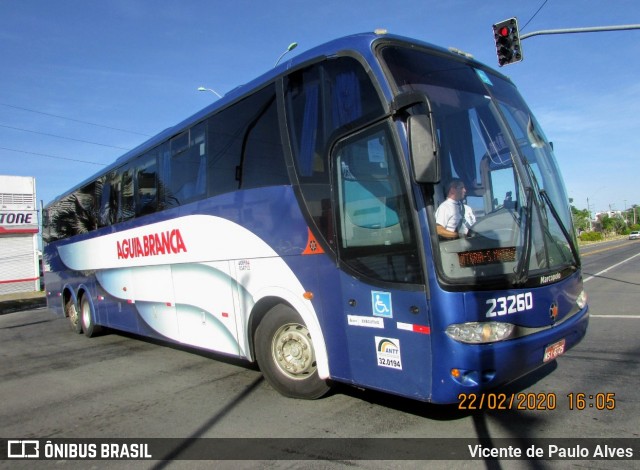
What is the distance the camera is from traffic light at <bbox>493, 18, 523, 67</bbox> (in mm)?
13383

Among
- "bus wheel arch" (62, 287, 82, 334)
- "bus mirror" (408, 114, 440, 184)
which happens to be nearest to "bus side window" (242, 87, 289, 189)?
"bus mirror" (408, 114, 440, 184)

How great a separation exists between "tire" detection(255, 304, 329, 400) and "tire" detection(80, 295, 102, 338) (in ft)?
22.5

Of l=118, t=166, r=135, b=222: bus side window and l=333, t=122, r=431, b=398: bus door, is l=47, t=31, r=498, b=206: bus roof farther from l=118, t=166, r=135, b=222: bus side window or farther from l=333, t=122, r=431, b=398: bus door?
l=118, t=166, r=135, b=222: bus side window

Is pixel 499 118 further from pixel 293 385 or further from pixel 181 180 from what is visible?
pixel 181 180

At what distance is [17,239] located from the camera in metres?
31.2

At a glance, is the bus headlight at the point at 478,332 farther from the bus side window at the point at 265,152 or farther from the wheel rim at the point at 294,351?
the bus side window at the point at 265,152

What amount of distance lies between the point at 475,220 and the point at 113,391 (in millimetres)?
5051

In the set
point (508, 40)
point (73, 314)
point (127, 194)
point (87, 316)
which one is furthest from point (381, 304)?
point (508, 40)

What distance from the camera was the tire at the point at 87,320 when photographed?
11.1 metres

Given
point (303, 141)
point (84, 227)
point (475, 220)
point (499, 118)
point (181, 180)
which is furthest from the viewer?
point (84, 227)

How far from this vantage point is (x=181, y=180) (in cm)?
746

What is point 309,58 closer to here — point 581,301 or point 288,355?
point 288,355

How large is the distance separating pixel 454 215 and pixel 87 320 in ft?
33.0

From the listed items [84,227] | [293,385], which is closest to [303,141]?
[293,385]
